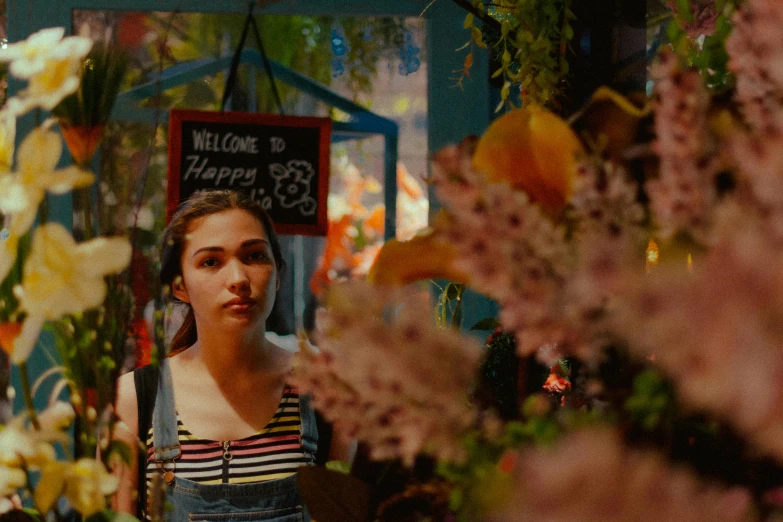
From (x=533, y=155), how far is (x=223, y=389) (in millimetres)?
1151

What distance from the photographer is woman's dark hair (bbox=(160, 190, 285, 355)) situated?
151 centimetres

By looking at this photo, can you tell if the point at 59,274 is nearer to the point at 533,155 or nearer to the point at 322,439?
the point at 533,155

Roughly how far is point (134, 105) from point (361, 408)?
1714 millimetres

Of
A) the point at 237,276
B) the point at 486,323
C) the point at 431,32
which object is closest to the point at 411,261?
the point at 486,323

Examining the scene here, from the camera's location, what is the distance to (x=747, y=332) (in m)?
A: 0.25

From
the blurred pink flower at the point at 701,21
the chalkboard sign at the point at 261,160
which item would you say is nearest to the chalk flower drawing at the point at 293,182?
the chalkboard sign at the point at 261,160

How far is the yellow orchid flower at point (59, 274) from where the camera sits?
0.58 metres

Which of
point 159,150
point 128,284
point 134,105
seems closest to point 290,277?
point 159,150

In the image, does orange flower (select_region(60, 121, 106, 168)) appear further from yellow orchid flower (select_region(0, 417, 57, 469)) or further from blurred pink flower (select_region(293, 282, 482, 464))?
blurred pink flower (select_region(293, 282, 482, 464))

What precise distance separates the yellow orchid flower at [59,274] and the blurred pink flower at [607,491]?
0.42 m

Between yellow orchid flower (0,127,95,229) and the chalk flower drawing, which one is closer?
yellow orchid flower (0,127,95,229)

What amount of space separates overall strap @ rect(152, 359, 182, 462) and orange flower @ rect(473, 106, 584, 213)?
1086mm

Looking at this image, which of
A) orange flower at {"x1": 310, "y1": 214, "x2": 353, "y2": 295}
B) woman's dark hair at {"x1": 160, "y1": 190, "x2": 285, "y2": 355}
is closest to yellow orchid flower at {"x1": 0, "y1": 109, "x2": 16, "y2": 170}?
woman's dark hair at {"x1": 160, "y1": 190, "x2": 285, "y2": 355}

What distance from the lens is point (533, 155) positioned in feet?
1.85
